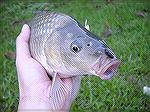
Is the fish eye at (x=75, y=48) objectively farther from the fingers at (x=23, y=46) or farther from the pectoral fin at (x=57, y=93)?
the fingers at (x=23, y=46)

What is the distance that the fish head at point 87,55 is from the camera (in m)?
1.47

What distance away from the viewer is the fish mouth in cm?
145

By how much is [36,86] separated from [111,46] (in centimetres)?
117

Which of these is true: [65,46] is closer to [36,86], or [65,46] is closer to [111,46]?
[36,86]

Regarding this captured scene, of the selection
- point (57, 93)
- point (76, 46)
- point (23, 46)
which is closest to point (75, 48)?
point (76, 46)

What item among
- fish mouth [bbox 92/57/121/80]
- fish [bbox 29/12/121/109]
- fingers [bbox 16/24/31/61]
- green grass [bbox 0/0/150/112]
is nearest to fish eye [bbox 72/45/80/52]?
fish [bbox 29/12/121/109]

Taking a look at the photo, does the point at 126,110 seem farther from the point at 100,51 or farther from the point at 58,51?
the point at 100,51

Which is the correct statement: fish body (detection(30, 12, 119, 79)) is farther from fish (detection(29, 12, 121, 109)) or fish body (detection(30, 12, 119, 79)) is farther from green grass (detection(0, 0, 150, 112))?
green grass (detection(0, 0, 150, 112))

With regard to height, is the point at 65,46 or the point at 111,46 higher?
the point at 65,46

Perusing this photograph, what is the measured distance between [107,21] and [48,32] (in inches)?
59.3

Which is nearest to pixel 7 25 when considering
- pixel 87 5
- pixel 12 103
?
pixel 87 5

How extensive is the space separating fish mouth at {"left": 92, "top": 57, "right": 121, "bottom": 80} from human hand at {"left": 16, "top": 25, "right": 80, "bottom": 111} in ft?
1.19

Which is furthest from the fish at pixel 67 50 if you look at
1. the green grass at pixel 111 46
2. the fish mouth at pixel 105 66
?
the green grass at pixel 111 46

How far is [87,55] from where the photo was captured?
1585 millimetres
